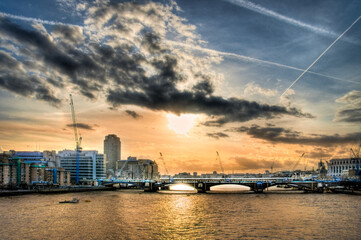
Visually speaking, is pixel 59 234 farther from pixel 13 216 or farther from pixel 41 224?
pixel 13 216

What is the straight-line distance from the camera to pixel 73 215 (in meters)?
97.4

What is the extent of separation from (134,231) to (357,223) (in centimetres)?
5486


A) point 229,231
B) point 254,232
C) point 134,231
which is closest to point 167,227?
point 134,231

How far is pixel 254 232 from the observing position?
68562mm

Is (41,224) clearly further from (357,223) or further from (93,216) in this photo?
(357,223)

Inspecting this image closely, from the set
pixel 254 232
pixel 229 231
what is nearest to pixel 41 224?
pixel 229 231

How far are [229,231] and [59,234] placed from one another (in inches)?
1393

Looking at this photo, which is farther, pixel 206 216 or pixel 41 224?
pixel 206 216

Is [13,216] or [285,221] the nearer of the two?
Result: [285,221]

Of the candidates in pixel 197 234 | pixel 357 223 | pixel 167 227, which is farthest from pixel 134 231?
pixel 357 223

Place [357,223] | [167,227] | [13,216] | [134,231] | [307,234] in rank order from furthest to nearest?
[13,216] → [357,223] → [167,227] → [134,231] → [307,234]

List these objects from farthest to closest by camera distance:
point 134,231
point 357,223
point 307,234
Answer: point 357,223 < point 134,231 < point 307,234

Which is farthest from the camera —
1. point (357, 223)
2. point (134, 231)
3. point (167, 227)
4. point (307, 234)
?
point (357, 223)

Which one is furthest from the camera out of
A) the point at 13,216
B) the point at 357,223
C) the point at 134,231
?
the point at 13,216
